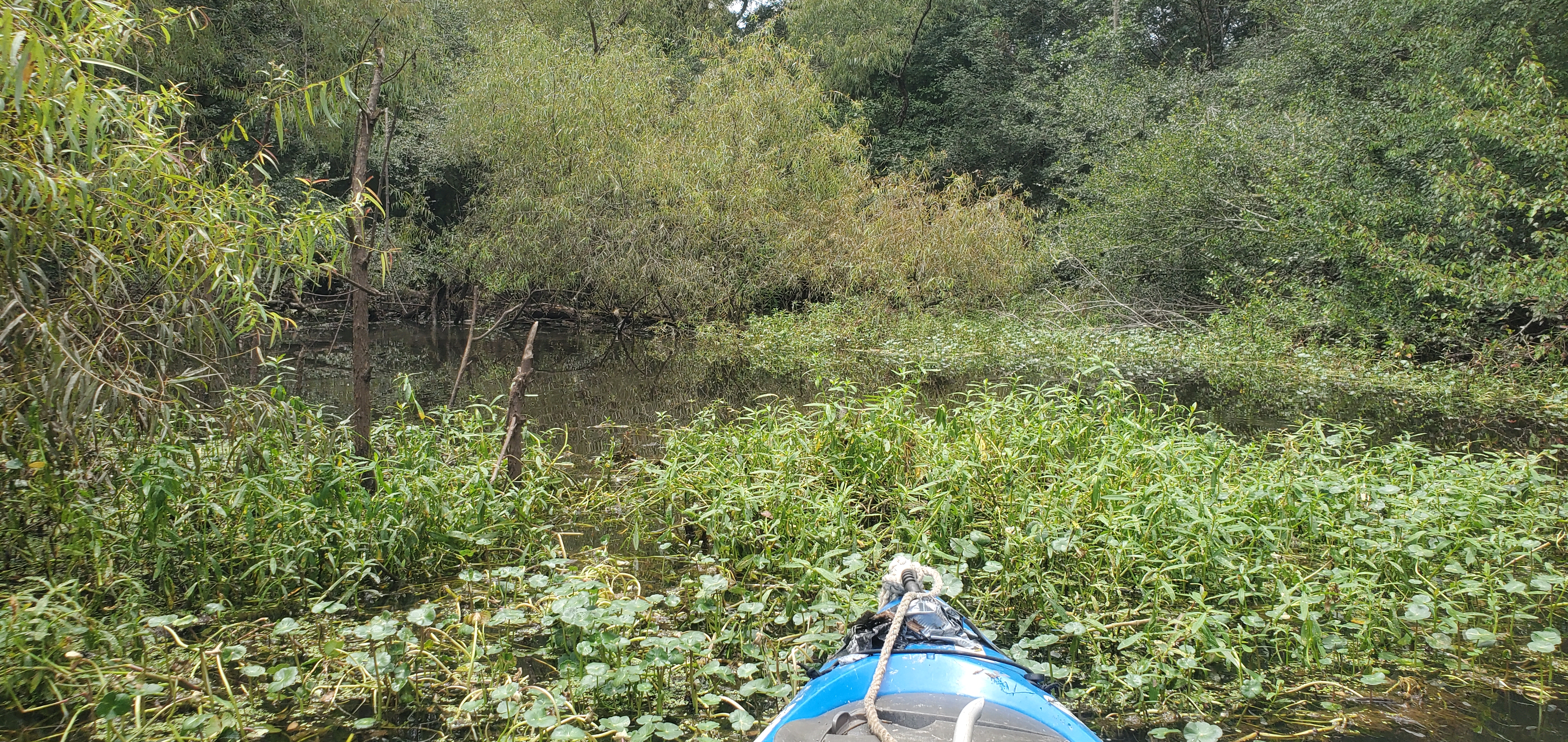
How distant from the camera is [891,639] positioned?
196 cm

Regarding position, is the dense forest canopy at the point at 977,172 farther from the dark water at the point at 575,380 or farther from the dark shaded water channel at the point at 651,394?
the dark shaded water channel at the point at 651,394

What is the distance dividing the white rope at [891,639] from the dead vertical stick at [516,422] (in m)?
2.24

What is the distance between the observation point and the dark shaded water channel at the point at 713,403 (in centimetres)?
243

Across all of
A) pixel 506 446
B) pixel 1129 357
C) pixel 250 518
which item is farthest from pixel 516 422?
pixel 1129 357

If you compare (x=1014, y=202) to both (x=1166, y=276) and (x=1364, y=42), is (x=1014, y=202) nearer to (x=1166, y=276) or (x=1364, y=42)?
(x=1166, y=276)

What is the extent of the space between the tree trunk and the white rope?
238cm

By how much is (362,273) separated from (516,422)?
93 centimetres

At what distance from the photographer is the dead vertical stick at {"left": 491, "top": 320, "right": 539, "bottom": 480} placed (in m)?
3.99

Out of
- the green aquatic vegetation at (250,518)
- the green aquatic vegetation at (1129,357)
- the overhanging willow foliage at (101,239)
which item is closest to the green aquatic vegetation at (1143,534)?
the green aquatic vegetation at (250,518)

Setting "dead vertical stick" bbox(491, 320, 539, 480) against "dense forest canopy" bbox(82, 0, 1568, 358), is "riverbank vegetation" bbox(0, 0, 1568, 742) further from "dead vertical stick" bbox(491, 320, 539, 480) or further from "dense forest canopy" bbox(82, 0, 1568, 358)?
"dense forest canopy" bbox(82, 0, 1568, 358)

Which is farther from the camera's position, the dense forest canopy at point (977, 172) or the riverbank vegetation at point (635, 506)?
the dense forest canopy at point (977, 172)

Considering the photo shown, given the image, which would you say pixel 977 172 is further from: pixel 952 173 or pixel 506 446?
pixel 506 446

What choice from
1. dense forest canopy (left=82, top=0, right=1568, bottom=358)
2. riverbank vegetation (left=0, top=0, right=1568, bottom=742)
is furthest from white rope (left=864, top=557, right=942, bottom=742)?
dense forest canopy (left=82, top=0, right=1568, bottom=358)

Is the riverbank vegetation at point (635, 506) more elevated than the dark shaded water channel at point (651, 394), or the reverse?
the riverbank vegetation at point (635, 506)
